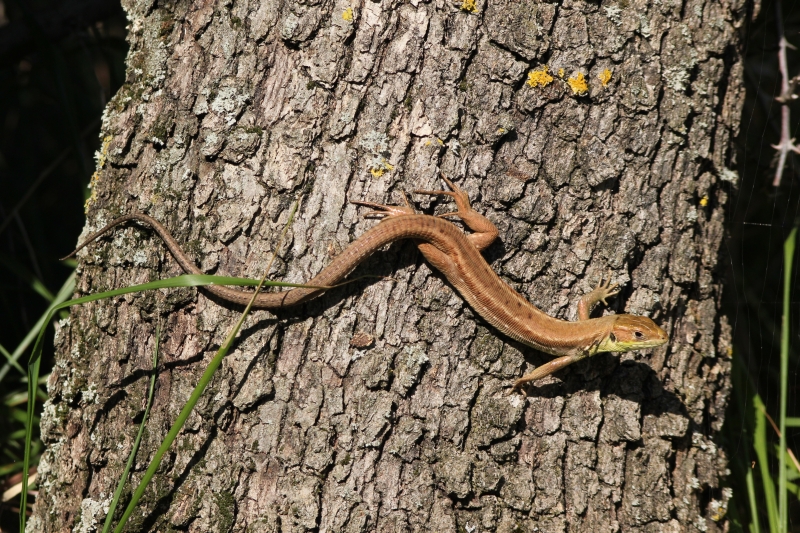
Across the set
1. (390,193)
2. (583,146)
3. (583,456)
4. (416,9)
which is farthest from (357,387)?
(416,9)

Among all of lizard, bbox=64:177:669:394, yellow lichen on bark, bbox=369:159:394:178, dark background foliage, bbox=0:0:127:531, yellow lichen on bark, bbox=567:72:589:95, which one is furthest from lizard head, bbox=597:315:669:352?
dark background foliage, bbox=0:0:127:531

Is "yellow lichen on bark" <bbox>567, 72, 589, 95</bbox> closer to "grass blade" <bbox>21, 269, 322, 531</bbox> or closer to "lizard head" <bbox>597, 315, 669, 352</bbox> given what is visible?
"lizard head" <bbox>597, 315, 669, 352</bbox>

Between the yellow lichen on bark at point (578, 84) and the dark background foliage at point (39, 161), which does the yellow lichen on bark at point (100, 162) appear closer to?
the dark background foliage at point (39, 161)

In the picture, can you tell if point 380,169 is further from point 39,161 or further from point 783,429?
point 39,161

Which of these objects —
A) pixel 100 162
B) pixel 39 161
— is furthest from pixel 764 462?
pixel 39 161

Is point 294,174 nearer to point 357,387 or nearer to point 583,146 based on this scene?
point 357,387

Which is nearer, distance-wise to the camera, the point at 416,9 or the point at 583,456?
the point at 416,9

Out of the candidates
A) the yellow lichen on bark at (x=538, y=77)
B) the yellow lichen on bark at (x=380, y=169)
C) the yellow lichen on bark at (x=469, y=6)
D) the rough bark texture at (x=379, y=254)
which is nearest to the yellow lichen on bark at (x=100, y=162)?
the rough bark texture at (x=379, y=254)
